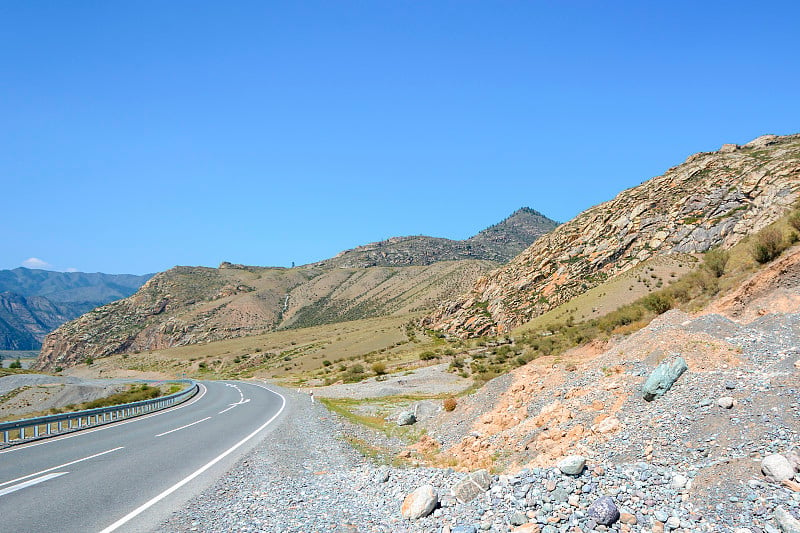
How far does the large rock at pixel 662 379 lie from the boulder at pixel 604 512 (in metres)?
5.32

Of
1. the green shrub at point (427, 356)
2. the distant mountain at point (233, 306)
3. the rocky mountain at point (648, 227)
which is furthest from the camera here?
the distant mountain at point (233, 306)

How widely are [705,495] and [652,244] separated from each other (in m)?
56.6

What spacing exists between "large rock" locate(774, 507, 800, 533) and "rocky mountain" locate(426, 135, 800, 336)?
50.1 meters

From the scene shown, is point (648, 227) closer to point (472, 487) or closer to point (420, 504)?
point (472, 487)

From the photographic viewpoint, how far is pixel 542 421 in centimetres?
1338

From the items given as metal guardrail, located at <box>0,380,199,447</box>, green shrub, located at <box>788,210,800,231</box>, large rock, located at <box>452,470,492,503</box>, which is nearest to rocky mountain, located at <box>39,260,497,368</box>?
green shrub, located at <box>788,210,800,231</box>

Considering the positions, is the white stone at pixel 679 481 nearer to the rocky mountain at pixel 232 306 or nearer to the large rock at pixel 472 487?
the large rock at pixel 472 487

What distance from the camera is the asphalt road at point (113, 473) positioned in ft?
25.5

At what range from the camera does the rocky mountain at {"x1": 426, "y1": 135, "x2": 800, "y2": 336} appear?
51.2 metres

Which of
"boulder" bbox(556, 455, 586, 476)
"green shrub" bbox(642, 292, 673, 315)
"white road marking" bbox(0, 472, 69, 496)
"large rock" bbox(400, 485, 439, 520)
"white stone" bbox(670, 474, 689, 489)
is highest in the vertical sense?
"green shrub" bbox(642, 292, 673, 315)

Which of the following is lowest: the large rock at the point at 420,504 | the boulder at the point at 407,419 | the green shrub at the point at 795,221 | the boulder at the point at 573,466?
the boulder at the point at 407,419

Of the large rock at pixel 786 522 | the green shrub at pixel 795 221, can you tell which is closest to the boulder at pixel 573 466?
the large rock at pixel 786 522

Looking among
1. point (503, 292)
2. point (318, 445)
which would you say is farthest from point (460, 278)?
point (318, 445)

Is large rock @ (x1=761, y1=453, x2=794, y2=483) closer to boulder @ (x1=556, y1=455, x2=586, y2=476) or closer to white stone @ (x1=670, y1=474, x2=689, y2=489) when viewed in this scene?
white stone @ (x1=670, y1=474, x2=689, y2=489)
